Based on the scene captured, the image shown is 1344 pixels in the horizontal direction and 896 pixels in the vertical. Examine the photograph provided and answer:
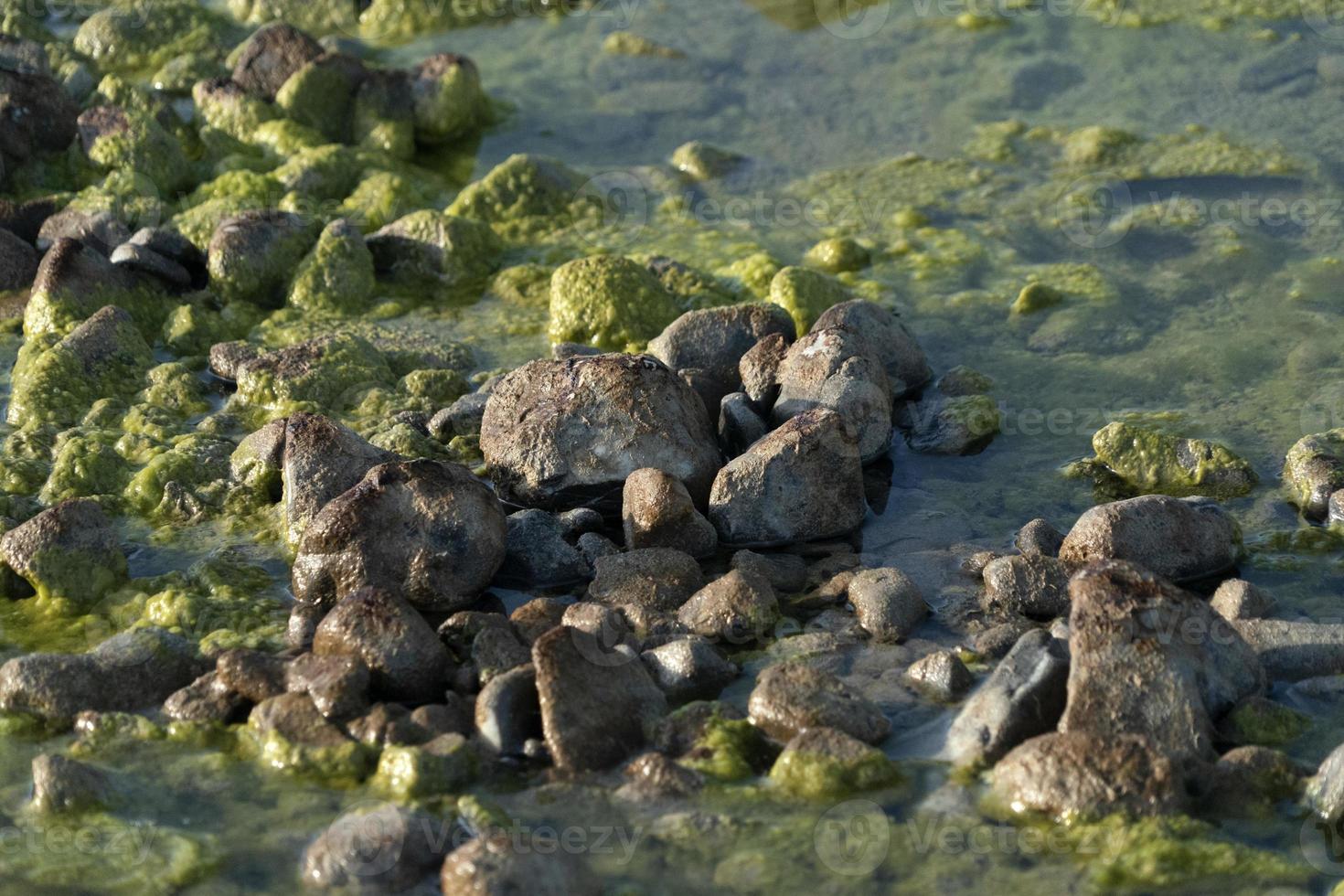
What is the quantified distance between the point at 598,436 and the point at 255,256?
2096mm

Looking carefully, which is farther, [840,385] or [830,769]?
[840,385]

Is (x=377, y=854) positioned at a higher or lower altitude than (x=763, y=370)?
lower

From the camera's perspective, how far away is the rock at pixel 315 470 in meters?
4.54

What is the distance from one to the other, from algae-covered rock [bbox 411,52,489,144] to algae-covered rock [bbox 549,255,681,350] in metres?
1.91

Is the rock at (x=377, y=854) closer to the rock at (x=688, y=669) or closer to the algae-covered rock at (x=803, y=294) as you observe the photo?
the rock at (x=688, y=669)

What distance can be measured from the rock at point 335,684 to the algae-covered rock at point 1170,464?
7.88ft

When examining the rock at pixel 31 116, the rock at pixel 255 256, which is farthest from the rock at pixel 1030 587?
the rock at pixel 31 116

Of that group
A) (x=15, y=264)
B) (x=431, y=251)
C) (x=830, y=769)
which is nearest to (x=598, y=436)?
(x=830, y=769)

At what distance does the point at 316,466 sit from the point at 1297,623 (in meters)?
2.68

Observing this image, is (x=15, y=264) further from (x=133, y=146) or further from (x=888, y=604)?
(x=888, y=604)

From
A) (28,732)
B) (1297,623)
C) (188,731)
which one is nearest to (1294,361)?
(1297,623)

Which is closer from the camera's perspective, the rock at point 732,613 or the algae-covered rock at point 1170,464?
the rock at point 732,613

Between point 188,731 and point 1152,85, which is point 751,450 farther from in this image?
point 1152,85

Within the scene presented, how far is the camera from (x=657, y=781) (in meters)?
3.57
